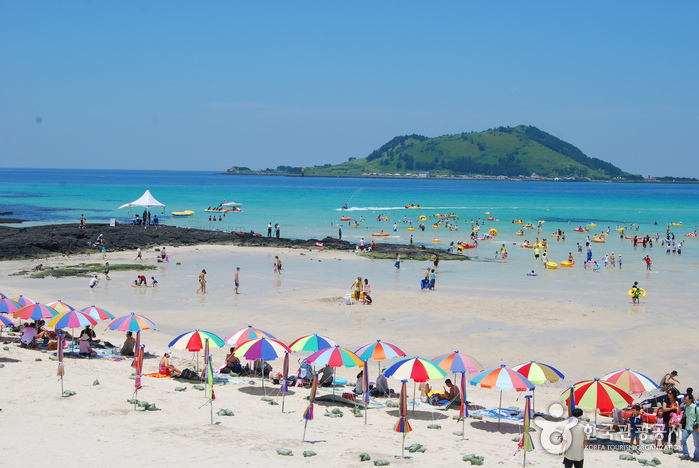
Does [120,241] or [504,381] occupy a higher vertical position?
[504,381]

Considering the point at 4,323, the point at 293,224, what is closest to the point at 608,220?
the point at 293,224

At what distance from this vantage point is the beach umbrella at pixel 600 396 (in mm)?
13375

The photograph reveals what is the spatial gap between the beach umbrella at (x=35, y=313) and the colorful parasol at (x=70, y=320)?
233 mm

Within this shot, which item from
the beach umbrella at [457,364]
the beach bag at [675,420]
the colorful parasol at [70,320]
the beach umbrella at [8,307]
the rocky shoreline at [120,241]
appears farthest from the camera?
the rocky shoreline at [120,241]

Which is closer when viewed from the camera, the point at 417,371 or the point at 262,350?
the point at 417,371

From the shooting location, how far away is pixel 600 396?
13461 millimetres

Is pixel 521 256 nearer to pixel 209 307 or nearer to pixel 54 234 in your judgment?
pixel 209 307

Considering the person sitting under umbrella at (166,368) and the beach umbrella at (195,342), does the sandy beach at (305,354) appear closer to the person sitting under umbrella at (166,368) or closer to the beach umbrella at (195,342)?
the person sitting under umbrella at (166,368)

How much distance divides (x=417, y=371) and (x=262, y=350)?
3.79 m

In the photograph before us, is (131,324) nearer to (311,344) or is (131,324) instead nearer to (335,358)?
(311,344)

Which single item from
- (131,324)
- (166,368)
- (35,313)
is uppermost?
(35,313)

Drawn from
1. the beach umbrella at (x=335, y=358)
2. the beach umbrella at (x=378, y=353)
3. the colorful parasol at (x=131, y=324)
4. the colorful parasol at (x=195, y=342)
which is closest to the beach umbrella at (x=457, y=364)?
the beach umbrella at (x=378, y=353)

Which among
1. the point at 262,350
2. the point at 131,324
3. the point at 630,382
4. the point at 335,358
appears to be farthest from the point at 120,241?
the point at 630,382

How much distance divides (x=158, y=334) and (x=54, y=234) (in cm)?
2905
